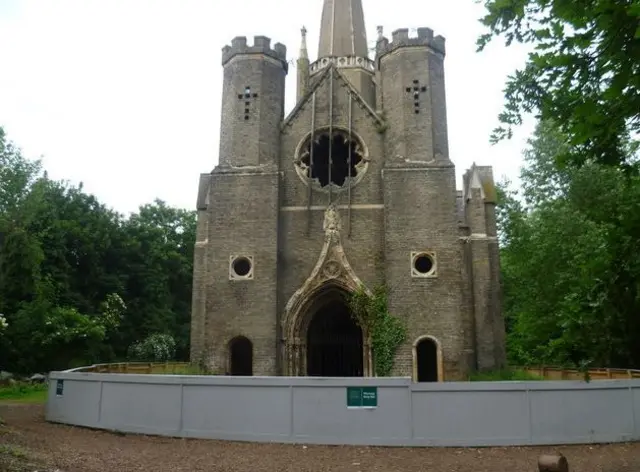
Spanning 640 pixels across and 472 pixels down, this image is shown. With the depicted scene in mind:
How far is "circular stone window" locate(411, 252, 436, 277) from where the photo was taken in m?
18.0

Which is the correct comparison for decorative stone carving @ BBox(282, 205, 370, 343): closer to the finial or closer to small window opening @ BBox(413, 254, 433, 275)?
small window opening @ BBox(413, 254, 433, 275)

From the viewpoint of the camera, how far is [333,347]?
20.5 metres

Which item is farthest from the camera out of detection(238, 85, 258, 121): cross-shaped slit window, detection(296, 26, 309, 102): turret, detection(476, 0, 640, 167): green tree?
detection(296, 26, 309, 102): turret

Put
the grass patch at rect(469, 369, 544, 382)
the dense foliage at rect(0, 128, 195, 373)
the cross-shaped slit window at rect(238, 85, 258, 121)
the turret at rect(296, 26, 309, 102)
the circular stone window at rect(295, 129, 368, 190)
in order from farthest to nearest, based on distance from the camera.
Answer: the turret at rect(296, 26, 309, 102), the dense foliage at rect(0, 128, 195, 373), the cross-shaped slit window at rect(238, 85, 258, 121), the circular stone window at rect(295, 129, 368, 190), the grass patch at rect(469, 369, 544, 382)

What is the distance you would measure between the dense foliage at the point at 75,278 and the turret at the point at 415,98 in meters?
17.2

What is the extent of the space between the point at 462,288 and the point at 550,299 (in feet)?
26.7

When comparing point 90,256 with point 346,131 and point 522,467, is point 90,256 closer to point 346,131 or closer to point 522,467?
point 346,131

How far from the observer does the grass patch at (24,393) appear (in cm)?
1880

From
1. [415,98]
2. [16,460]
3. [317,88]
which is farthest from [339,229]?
[16,460]

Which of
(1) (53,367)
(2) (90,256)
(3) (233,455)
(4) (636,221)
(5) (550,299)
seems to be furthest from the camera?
(2) (90,256)

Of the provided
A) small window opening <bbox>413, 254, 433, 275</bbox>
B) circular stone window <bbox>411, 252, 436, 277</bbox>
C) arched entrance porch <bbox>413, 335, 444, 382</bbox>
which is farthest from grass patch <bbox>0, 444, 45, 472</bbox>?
small window opening <bbox>413, 254, 433, 275</bbox>

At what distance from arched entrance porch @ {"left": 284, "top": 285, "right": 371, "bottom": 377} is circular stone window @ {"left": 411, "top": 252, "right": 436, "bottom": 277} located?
2353mm

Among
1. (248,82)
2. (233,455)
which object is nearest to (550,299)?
(248,82)

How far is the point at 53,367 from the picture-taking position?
2709 centimetres
